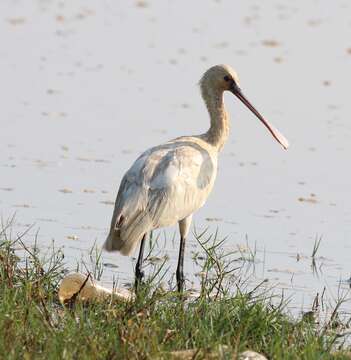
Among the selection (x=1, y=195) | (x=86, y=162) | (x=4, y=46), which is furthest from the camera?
(x=4, y=46)

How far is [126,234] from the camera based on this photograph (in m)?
9.38

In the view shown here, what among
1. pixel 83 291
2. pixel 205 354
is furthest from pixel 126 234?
pixel 205 354

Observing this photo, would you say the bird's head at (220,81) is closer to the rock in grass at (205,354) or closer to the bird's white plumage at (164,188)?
the bird's white plumage at (164,188)

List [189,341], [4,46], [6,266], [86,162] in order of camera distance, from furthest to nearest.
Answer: [4,46] < [86,162] < [6,266] < [189,341]

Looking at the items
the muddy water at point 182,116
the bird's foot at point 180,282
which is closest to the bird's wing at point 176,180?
the bird's foot at point 180,282

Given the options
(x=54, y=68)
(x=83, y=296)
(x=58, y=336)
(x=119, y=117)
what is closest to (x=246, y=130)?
(x=119, y=117)

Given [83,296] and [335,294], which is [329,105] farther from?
[83,296]

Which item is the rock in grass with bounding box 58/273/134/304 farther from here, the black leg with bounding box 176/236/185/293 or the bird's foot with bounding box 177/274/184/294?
the black leg with bounding box 176/236/185/293

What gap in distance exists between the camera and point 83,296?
8.26m

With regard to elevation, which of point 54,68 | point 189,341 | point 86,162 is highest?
point 54,68

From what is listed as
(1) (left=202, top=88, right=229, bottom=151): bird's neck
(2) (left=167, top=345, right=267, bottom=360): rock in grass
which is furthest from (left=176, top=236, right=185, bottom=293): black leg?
(2) (left=167, top=345, right=267, bottom=360): rock in grass

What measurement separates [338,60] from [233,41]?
1652mm

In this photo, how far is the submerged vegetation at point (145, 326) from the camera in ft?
22.1

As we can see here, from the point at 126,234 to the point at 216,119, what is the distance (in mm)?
1991
